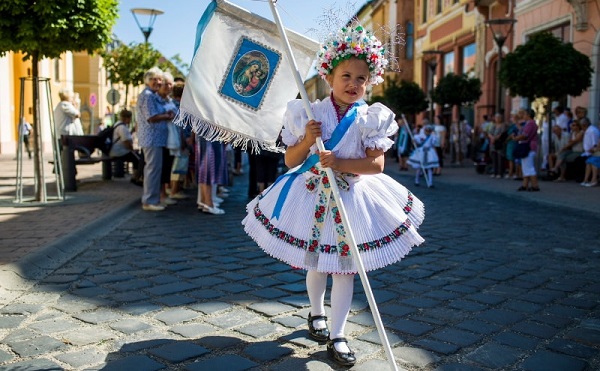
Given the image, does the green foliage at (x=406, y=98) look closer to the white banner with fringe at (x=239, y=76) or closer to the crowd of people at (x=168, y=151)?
the crowd of people at (x=168, y=151)

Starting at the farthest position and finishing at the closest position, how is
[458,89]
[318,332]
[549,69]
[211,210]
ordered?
[458,89] → [549,69] → [211,210] → [318,332]

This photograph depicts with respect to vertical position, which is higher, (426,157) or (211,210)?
(426,157)

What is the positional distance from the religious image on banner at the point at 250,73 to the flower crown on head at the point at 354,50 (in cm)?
41

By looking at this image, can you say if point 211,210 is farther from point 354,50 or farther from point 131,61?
point 131,61

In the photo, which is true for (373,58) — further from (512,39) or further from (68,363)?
(512,39)

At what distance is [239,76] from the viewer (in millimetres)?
3723

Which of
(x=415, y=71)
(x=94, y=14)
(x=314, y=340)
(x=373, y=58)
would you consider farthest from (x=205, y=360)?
(x=415, y=71)

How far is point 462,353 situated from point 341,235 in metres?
0.94

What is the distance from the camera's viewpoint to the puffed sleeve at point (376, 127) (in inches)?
132

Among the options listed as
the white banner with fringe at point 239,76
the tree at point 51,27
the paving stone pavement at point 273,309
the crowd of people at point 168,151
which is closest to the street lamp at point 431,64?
the crowd of people at point 168,151

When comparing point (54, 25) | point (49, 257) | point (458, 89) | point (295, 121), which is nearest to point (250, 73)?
point (295, 121)

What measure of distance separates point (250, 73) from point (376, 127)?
2.89 ft

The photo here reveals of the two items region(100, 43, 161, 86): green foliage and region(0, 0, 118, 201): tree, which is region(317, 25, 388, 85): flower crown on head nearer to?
region(0, 0, 118, 201): tree

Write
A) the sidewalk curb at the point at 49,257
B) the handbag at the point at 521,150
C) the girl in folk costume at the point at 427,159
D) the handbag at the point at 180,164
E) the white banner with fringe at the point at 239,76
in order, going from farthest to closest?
the girl in folk costume at the point at 427,159, the handbag at the point at 521,150, the handbag at the point at 180,164, the sidewalk curb at the point at 49,257, the white banner with fringe at the point at 239,76
